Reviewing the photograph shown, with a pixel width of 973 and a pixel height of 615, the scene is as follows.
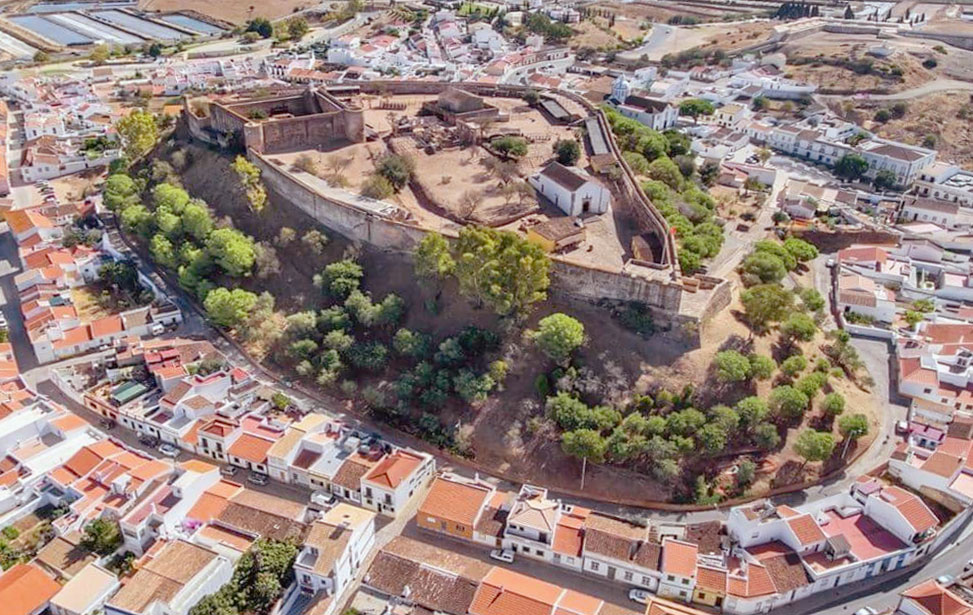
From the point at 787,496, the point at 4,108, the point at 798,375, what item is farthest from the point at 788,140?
the point at 4,108

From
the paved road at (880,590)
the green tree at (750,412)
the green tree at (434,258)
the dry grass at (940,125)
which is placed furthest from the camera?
the dry grass at (940,125)

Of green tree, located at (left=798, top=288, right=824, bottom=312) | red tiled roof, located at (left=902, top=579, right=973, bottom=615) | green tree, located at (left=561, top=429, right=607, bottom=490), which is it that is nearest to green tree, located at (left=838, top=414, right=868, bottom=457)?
red tiled roof, located at (left=902, top=579, right=973, bottom=615)

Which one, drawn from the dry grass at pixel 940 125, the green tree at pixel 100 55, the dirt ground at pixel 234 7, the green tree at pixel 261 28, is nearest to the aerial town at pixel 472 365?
the dry grass at pixel 940 125

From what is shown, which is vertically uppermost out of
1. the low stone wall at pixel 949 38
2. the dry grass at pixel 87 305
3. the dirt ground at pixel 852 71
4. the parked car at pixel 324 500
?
the low stone wall at pixel 949 38

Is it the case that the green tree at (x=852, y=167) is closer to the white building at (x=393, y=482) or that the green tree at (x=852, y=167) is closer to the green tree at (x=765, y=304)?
the green tree at (x=765, y=304)

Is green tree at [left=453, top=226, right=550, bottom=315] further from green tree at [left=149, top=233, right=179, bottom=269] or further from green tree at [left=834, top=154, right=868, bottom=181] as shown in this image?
green tree at [left=834, top=154, right=868, bottom=181]

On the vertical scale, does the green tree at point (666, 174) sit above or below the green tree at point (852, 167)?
above

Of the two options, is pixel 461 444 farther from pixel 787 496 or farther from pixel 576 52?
pixel 576 52
